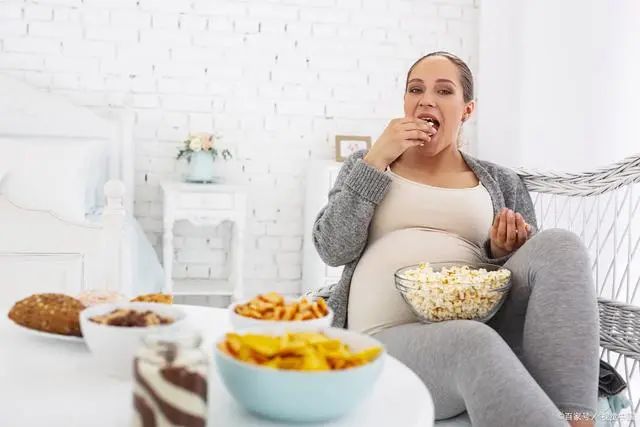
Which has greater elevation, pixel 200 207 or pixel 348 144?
pixel 348 144

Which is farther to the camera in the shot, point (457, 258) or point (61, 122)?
point (61, 122)

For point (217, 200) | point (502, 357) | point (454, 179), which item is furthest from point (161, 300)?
point (217, 200)

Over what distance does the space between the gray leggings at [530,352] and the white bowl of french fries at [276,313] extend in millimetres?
310

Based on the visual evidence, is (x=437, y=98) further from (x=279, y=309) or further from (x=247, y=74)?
(x=247, y=74)

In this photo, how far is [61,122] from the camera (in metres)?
3.28

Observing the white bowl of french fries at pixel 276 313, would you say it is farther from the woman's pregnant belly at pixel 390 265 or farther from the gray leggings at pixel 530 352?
the woman's pregnant belly at pixel 390 265

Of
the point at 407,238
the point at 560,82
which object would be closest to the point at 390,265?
the point at 407,238

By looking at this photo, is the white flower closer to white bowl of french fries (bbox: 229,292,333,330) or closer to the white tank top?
the white tank top

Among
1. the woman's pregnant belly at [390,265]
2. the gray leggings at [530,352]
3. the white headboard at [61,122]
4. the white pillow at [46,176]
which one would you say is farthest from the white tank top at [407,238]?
the white headboard at [61,122]

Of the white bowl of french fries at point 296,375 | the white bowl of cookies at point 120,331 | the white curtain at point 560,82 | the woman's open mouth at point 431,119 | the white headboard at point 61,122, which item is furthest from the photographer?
the white headboard at point 61,122

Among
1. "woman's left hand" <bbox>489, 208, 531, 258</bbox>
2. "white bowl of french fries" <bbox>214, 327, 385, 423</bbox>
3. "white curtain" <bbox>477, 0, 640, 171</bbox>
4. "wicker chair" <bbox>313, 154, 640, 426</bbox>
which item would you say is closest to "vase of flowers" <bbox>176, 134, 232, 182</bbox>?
"white curtain" <bbox>477, 0, 640, 171</bbox>

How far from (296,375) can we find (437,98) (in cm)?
120

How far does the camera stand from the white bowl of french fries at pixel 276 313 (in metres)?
0.95

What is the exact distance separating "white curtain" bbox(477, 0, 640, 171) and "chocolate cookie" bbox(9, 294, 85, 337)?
7.39 feet
